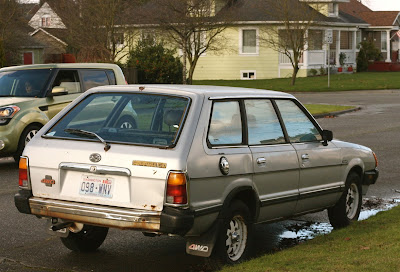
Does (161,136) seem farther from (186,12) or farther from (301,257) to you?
(186,12)

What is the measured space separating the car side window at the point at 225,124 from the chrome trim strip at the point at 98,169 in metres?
0.80

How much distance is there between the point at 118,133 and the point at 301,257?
6.45 ft

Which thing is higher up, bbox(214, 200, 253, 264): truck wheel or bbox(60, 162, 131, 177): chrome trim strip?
bbox(60, 162, 131, 177): chrome trim strip

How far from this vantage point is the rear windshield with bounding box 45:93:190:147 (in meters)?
6.93

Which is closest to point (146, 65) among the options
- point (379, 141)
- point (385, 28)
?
point (379, 141)

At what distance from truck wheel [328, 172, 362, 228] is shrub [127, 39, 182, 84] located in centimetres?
2590

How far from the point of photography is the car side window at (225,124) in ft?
23.0

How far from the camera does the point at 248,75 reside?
60.0 m

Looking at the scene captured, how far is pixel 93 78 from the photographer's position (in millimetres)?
15570

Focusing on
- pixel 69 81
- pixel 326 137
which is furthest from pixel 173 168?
pixel 69 81

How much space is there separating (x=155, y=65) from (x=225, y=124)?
91.5ft

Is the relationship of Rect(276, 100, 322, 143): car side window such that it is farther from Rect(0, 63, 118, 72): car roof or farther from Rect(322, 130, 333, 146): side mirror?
Rect(0, 63, 118, 72): car roof

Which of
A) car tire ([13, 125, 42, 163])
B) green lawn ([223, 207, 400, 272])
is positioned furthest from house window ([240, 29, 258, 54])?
green lawn ([223, 207, 400, 272])

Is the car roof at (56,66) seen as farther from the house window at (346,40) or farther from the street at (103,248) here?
the house window at (346,40)
